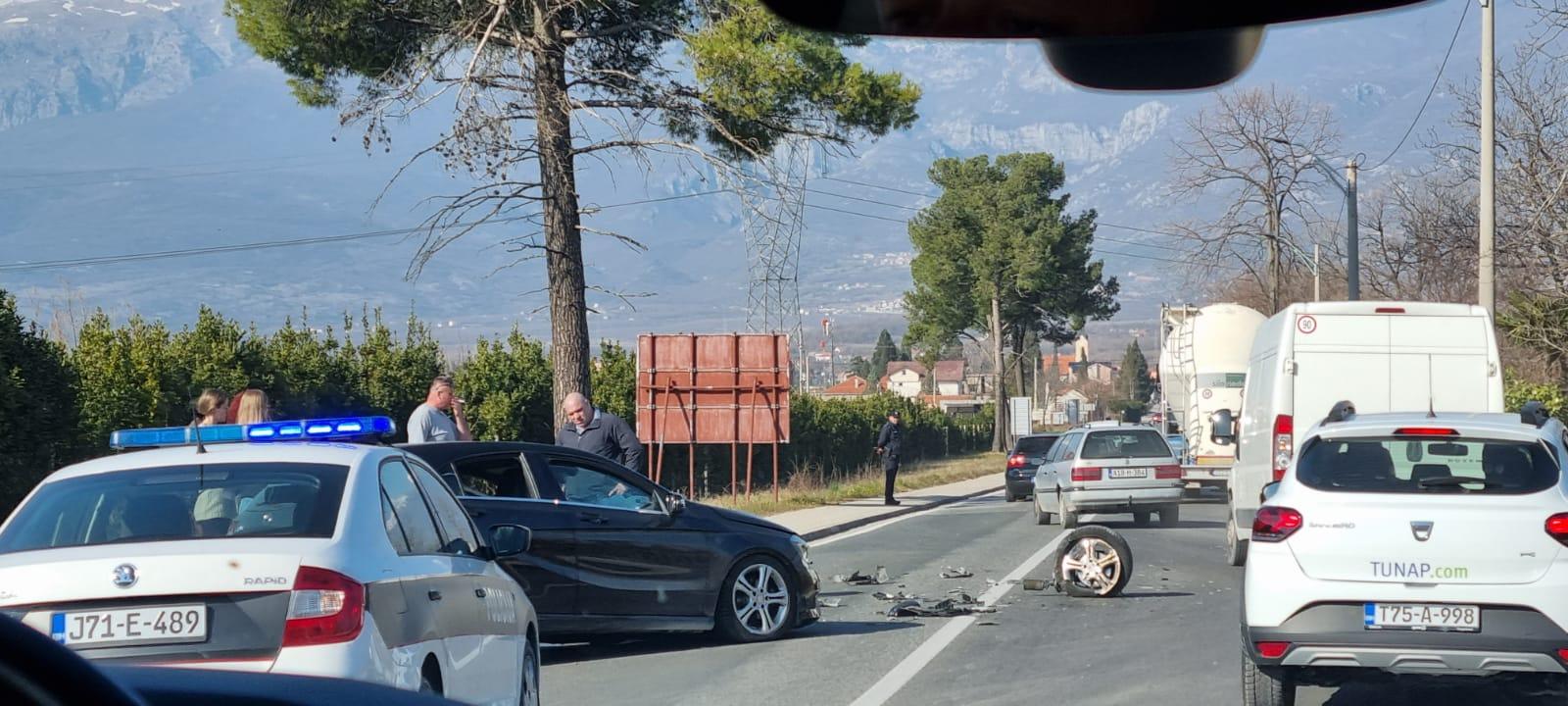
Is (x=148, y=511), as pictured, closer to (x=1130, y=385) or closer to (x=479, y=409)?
(x=479, y=409)

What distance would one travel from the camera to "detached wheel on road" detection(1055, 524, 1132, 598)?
555 inches

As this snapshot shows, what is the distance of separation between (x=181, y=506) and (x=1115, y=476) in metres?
19.2

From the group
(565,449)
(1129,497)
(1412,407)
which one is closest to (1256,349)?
(1412,407)

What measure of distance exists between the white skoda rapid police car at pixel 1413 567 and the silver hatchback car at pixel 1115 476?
1552 centimetres

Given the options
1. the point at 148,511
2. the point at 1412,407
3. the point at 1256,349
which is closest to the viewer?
the point at 148,511

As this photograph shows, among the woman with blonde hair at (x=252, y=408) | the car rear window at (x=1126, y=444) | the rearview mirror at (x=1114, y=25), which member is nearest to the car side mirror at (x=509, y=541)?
the woman with blonde hair at (x=252, y=408)

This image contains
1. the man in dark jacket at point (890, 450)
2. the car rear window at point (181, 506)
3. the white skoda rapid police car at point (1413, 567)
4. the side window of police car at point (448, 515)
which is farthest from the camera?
the man in dark jacket at point (890, 450)

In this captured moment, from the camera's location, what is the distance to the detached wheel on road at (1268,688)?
823 cm

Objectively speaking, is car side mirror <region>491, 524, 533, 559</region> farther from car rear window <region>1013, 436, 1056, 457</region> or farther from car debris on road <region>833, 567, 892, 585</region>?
car rear window <region>1013, 436, 1056, 457</region>

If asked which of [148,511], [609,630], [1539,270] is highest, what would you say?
[1539,270]

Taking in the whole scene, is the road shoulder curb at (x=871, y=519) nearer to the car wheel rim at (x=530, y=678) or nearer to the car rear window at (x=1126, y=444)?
the car rear window at (x=1126, y=444)

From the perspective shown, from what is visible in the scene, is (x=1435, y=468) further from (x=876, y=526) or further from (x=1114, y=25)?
(x=876, y=526)

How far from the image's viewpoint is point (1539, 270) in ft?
93.4

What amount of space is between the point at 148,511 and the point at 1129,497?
63.6ft
